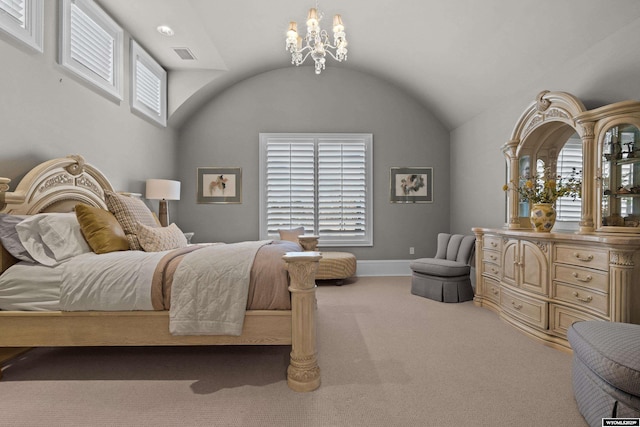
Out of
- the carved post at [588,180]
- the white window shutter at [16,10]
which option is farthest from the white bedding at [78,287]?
the carved post at [588,180]

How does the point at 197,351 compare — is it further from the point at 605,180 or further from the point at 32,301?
→ the point at 605,180

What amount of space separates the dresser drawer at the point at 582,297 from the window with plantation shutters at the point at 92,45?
182 inches

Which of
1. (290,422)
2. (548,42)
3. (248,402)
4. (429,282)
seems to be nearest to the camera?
(290,422)

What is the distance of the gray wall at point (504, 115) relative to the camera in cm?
248

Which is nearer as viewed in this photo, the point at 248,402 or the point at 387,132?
the point at 248,402

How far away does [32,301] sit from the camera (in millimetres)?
1957

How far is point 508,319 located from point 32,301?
12.6 feet

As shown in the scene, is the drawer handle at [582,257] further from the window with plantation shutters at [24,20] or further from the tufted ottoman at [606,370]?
the window with plantation shutters at [24,20]

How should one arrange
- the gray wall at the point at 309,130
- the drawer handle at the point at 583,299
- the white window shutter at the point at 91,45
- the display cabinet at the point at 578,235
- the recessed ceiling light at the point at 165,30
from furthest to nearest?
the gray wall at the point at 309,130 < the recessed ceiling light at the point at 165,30 < the white window shutter at the point at 91,45 < the drawer handle at the point at 583,299 < the display cabinet at the point at 578,235

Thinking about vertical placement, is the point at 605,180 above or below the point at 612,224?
above

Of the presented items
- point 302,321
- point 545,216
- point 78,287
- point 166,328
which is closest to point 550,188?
point 545,216

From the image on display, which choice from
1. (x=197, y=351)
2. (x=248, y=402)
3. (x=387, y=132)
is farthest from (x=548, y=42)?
(x=197, y=351)

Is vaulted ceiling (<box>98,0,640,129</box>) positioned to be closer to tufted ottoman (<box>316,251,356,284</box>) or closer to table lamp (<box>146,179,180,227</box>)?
table lamp (<box>146,179,180,227</box>)

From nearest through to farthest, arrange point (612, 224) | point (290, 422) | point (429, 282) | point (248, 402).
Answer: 1. point (290, 422)
2. point (248, 402)
3. point (612, 224)
4. point (429, 282)
